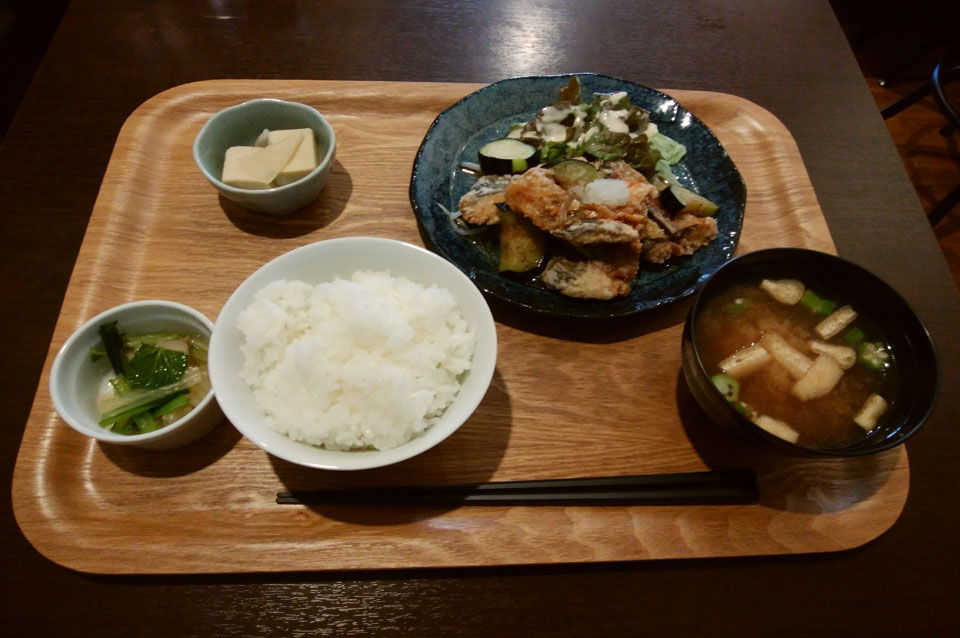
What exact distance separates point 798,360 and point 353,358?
1568 millimetres

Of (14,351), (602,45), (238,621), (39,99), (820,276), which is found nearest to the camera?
(238,621)

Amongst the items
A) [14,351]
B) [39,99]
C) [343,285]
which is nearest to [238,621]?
[343,285]

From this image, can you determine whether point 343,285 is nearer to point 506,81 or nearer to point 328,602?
point 328,602

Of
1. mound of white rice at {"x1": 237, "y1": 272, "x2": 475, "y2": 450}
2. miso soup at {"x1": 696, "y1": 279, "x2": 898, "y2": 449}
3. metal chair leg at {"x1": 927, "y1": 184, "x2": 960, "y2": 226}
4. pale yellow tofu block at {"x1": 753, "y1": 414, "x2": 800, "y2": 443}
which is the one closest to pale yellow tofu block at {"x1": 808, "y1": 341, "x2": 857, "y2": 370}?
miso soup at {"x1": 696, "y1": 279, "x2": 898, "y2": 449}

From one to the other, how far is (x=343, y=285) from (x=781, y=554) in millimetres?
1720

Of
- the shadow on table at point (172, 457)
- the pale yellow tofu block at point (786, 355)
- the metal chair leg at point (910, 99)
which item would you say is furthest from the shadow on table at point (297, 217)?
the metal chair leg at point (910, 99)

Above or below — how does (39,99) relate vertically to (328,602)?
above

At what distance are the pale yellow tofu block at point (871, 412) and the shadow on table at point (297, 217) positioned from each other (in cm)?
222

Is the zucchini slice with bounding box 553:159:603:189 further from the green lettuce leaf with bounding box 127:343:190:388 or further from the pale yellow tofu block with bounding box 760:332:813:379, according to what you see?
the green lettuce leaf with bounding box 127:343:190:388

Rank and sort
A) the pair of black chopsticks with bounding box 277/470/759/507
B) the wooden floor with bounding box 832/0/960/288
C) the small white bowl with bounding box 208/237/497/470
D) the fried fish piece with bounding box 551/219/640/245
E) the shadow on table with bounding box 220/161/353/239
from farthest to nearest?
1. the wooden floor with bounding box 832/0/960/288
2. the shadow on table with bounding box 220/161/353/239
3. the fried fish piece with bounding box 551/219/640/245
4. the pair of black chopsticks with bounding box 277/470/759/507
5. the small white bowl with bounding box 208/237/497/470

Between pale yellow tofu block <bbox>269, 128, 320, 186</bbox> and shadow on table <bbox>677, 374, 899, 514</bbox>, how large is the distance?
184cm

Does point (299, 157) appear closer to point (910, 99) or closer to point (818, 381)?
point (818, 381)

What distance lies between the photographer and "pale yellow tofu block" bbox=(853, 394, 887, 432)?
1806 mm

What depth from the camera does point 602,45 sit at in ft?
11.1
